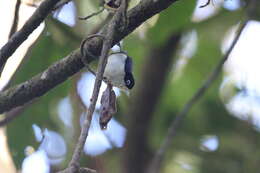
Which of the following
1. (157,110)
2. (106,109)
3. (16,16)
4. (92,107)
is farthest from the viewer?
(157,110)

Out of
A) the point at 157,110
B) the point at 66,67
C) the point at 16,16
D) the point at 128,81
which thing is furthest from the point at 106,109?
the point at 157,110

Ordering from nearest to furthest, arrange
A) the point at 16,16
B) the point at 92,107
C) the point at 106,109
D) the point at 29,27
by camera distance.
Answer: the point at 92,107
the point at 106,109
the point at 29,27
the point at 16,16

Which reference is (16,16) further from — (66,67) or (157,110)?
(157,110)

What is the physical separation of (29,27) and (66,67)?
87 millimetres

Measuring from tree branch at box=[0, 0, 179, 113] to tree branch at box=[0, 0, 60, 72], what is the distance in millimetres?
64

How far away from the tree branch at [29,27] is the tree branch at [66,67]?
6 cm

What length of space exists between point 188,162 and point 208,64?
0.52 meters

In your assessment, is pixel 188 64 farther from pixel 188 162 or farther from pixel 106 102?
pixel 106 102

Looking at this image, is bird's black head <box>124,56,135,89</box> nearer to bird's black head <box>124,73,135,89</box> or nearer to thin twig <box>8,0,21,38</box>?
bird's black head <box>124,73,135,89</box>

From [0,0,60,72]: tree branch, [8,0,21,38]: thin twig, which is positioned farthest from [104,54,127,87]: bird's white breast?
[8,0,21,38]: thin twig

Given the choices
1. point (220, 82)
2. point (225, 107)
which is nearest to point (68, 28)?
point (220, 82)

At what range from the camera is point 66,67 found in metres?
1.02

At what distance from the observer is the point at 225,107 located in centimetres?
251

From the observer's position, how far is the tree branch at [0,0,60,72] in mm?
997
